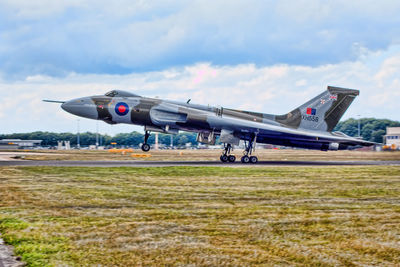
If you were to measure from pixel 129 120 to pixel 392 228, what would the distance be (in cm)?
2213

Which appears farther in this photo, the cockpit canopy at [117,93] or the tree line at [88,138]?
the tree line at [88,138]

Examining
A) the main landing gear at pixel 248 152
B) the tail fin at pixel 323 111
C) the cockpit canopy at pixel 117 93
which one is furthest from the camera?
the tail fin at pixel 323 111

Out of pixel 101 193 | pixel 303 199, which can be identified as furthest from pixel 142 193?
pixel 303 199

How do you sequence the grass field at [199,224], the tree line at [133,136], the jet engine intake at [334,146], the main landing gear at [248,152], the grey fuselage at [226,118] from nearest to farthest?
the grass field at [199,224], the grey fuselage at [226,118], the main landing gear at [248,152], the jet engine intake at [334,146], the tree line at [133,136]

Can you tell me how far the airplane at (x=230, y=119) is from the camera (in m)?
28.0

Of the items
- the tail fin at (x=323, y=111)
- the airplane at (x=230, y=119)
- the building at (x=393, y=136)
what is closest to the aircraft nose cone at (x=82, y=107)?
the airplane at (x=230, y=119)

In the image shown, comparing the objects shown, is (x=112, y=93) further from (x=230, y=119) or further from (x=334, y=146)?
(x=334, y=146)

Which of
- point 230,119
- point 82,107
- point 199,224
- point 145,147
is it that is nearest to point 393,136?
point 230,119

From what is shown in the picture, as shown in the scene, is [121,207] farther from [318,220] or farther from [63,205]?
[318,220]

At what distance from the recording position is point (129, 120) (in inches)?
1113

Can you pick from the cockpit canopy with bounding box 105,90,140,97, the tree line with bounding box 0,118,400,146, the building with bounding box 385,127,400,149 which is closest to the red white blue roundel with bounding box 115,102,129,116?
the cockpit canopy with bounding box 105,90,140,97

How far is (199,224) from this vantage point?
820 cm

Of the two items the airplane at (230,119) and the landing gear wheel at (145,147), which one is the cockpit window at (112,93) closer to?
the airplane at (230,119)

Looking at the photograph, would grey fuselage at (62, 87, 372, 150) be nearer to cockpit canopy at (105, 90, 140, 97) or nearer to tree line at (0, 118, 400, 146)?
cockpit canopy at (105, 90, 140, 97)
